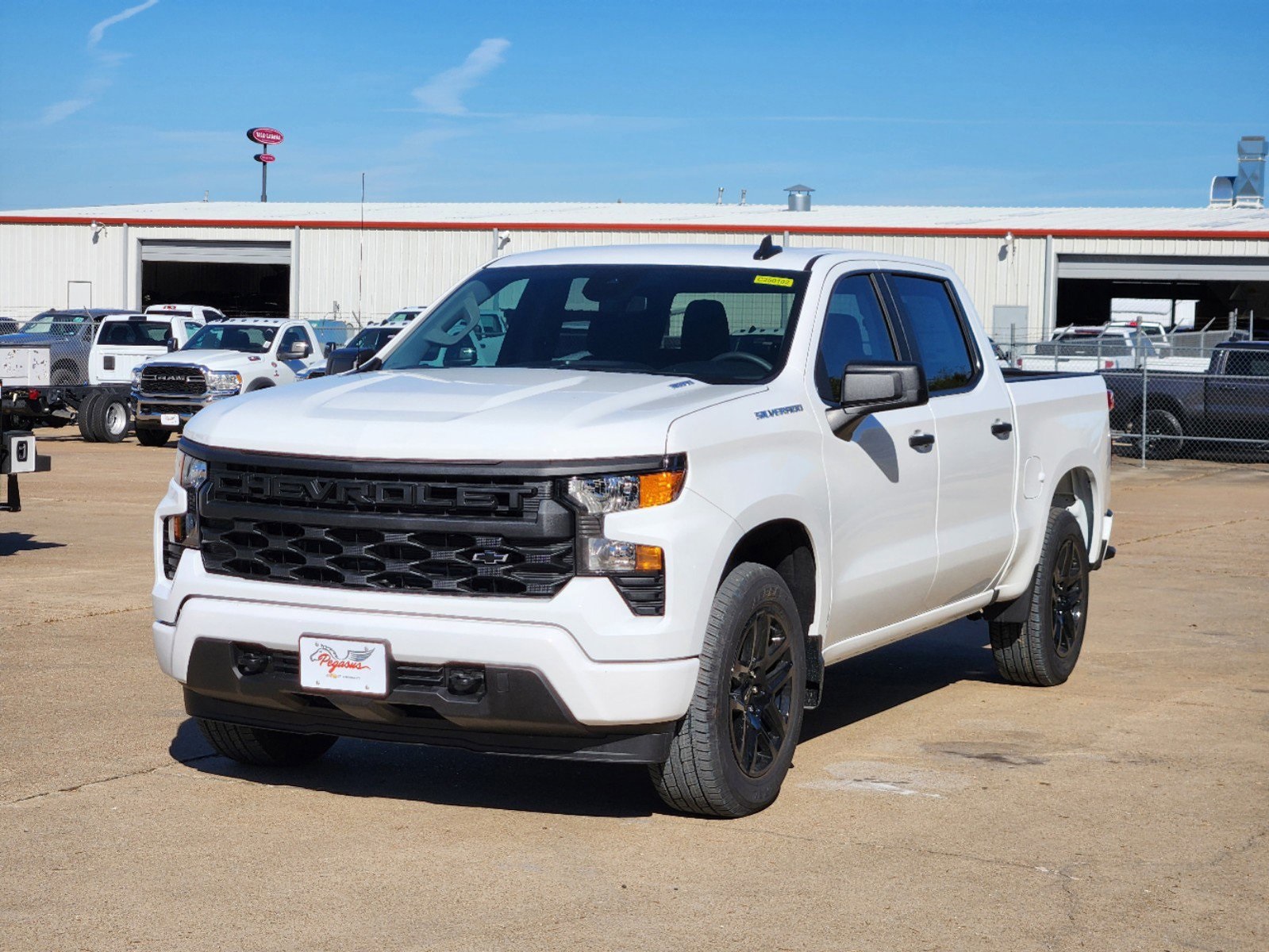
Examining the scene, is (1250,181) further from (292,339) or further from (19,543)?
(19,543)

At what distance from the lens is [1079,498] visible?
8961 mm

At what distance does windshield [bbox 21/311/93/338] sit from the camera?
28.6 metres

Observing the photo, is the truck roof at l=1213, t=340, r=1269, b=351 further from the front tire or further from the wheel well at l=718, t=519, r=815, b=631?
the front tire

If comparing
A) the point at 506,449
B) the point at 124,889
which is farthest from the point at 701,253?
the point at 124,889

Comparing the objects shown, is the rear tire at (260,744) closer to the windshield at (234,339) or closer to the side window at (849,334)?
the side window at (849,334)

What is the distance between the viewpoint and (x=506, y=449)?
202 inches

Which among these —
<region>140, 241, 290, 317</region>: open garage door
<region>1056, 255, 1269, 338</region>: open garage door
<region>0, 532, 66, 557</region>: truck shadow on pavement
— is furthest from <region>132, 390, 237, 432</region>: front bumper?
<region>140, 241, 290, 317</region>: open garage door

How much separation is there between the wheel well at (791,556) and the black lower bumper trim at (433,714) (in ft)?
2.73

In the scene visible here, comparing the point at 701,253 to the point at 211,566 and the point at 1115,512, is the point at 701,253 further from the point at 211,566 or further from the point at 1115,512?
the point at 1115,512

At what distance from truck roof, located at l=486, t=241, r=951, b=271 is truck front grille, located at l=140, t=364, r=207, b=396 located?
18.4 m

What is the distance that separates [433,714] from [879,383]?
6.49ft

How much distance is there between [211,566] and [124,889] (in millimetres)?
1137

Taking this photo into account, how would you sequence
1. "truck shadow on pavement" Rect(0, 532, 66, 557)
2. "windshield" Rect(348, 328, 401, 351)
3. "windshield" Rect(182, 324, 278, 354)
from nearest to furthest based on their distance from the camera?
"truck shadow on pavement" Rect(0, 532, 66, 557) → "windshield" Rect(348, 328, 401, 351) → "windshield" Rect(182, 324, 278, 354)

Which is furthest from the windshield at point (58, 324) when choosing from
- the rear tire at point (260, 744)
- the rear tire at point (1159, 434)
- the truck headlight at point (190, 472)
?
the truck headlight at point (190, 472)
